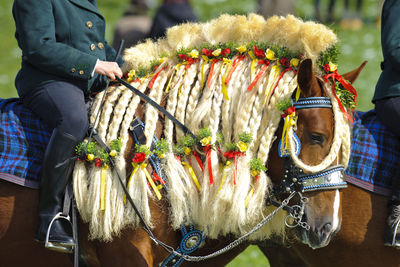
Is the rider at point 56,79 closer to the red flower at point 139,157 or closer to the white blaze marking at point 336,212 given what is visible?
the red flower at point 139,157

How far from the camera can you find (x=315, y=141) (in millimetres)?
3197

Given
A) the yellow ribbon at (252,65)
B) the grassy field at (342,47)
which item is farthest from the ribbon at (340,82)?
the grassy field at (342,47)

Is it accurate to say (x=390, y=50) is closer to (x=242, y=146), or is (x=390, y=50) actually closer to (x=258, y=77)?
(x=258, y=77)

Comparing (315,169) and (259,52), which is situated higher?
(259,52)

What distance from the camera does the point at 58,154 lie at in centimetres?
318

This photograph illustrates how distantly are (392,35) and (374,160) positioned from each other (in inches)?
31.3

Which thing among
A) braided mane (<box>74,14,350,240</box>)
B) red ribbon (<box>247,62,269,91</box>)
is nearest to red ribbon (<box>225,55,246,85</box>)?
braided mane (<box>74,14,350,240</box>)

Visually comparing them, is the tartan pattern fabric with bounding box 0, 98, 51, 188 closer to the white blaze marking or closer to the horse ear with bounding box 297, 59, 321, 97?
the horse ear with bounding box 297, 59, 321, 97

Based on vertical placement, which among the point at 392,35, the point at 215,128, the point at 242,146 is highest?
the point at 392,35

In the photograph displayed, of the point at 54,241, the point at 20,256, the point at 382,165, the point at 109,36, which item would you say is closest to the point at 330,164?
the point at 382,165

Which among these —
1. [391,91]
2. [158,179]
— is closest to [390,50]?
[391,91]

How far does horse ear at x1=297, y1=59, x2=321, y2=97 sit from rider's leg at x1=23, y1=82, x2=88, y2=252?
51.1 inches

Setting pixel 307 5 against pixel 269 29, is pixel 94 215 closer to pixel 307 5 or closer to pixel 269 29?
pixel 269 29

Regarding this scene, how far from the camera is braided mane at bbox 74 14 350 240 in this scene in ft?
10.6
